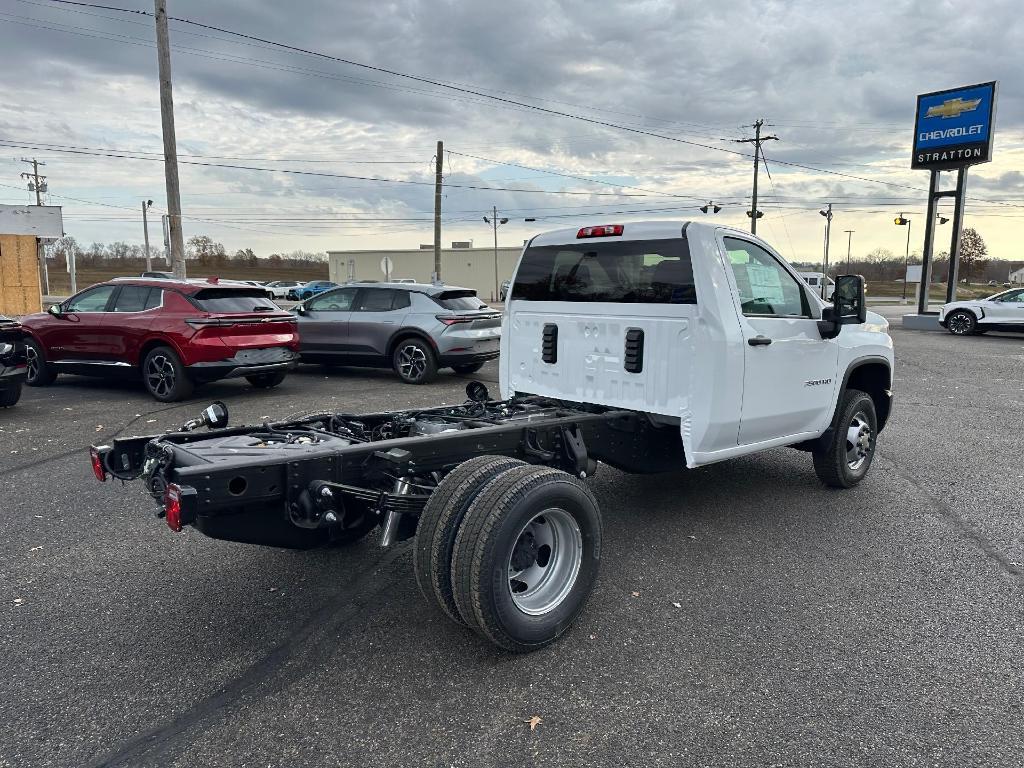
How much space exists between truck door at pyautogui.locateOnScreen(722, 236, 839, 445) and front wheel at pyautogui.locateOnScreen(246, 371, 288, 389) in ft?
24.8

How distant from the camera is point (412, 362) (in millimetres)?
11469

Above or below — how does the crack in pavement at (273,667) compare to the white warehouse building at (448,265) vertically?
below

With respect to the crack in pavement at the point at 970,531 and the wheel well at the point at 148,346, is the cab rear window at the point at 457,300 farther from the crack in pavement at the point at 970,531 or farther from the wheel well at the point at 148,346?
the crack in pavement at the point at 970,531

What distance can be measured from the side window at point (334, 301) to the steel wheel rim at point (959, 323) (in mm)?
19117

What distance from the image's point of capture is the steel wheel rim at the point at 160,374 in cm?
943

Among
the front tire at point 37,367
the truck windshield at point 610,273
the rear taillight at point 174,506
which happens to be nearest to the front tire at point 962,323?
the truck windshield at point 610,273

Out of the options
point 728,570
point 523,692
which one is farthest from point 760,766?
point 728,570

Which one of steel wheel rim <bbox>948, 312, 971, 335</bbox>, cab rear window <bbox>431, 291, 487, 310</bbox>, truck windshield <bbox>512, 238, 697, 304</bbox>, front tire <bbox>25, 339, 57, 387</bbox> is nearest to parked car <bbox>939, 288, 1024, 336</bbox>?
steel wheel rim <bbox>948, 312, 971, 335</bbox>

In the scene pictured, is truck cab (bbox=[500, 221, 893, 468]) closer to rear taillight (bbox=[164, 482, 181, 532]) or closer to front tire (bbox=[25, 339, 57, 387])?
rear taillight (bbox=[164, 482, 181, 532])

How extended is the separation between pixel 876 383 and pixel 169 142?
15863 millimetres

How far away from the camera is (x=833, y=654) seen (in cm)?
331

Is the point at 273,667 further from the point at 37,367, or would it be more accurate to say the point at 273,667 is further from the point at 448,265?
the point at 448,265

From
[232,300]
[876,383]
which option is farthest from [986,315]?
[232,300]

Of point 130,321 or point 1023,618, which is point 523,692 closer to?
point 1023,618
